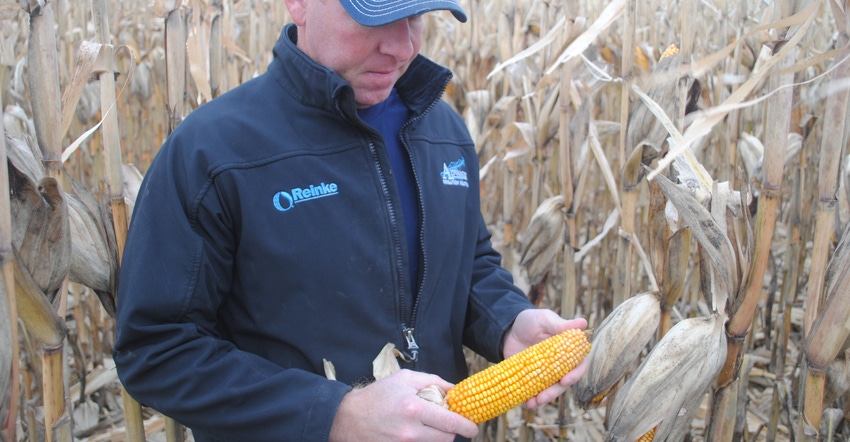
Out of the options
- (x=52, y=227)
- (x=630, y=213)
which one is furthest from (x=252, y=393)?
(x=630, y=213)

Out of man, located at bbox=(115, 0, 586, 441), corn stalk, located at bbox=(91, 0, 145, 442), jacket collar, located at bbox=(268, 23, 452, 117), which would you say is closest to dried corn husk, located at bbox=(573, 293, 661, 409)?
man, located at bbox=(115, 0, 586, 441)

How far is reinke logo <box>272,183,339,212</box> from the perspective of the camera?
1546 mm

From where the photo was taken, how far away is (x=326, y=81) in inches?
61.4

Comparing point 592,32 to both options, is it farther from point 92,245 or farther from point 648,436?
point 92,245

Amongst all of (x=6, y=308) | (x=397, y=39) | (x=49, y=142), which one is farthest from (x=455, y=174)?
(x=6, y=308)

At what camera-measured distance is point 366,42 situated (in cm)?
156

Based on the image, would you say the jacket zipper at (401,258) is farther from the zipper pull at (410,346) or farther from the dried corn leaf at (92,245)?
the dried corn leaf at (92,245)

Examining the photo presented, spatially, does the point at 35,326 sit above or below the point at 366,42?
below

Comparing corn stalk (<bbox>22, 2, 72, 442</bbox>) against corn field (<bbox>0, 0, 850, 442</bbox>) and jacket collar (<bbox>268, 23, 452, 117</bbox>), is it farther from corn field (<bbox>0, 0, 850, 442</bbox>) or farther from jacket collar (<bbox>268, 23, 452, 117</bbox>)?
jacket collar (<bbox>268, 23, 452, 117</bbox>)

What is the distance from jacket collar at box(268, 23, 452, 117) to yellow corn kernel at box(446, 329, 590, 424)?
72 cm

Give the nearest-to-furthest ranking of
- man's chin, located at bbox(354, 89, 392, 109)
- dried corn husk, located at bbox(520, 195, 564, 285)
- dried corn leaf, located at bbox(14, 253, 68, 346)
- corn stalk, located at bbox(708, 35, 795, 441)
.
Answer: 1. dried corn leaf, located at bbox(14, 253, 68, 346)
2. corn stalk, located at bbox(708, 35, 795, 441)
3. man's chin, located at bbox(354, 89, 392, 109)
4. dried corn husk, located at bbox(520, 195, 564, 285)

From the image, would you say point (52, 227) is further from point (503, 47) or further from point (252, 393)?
point (503, 47)

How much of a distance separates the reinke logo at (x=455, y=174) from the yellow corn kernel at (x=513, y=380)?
581mm

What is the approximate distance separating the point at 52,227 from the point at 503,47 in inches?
97.9
